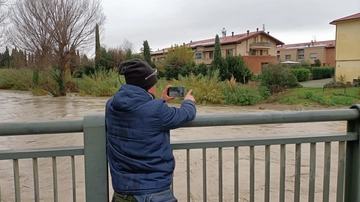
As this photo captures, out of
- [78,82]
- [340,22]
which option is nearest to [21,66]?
[78,82]

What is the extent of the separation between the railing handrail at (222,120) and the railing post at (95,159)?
4cm

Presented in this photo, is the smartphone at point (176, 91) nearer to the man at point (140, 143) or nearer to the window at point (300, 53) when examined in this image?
the man at point (140, 143)

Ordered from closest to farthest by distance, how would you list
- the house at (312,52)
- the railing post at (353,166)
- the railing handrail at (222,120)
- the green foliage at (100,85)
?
the railing handrail at (222,120)
the railing post at (353,166)
the green foliage at (100,85)
the house at (312,52)

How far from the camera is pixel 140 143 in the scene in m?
1.72

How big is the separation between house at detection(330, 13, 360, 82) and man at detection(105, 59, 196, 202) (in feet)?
71.8

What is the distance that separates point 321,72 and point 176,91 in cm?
3090

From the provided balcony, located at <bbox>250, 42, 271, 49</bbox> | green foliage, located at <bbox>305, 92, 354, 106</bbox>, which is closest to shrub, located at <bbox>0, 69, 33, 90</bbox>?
green foliage, located at <bbox>305, 92, 354, 106</bbox>

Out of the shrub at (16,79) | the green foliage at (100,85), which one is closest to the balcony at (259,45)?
the green foliage at (100,85)

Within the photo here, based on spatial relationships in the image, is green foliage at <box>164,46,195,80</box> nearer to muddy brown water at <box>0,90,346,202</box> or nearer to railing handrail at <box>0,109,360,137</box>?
muddy brown water at <box>0,90,346,202</box>

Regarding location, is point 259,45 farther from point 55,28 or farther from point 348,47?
point 55,28

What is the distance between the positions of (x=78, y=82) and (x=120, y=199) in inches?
894

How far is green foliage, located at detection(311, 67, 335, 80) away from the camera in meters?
30.0

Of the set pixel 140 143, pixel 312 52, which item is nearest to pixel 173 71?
pixel 140 143

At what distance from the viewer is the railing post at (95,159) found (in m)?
1.78
